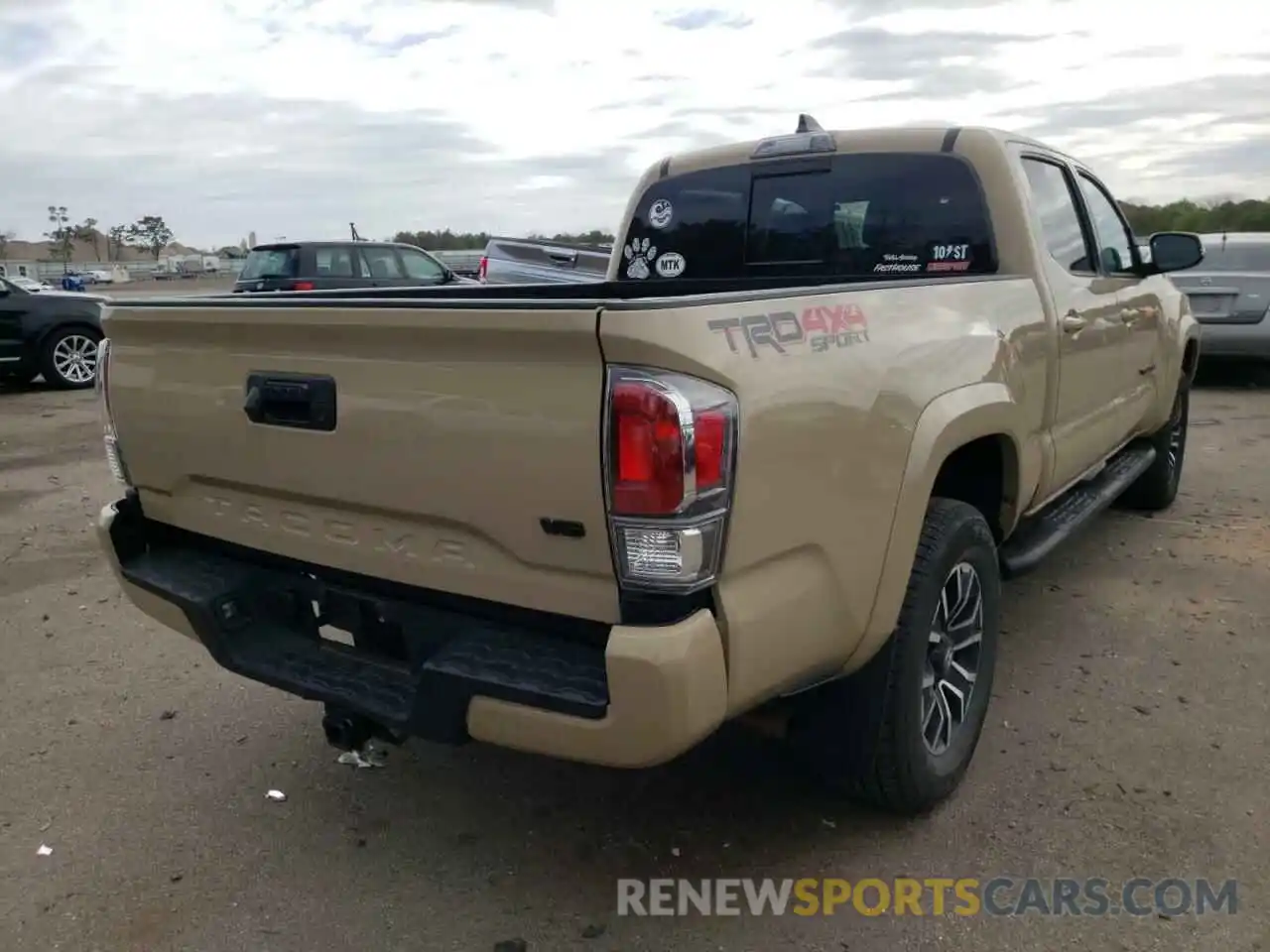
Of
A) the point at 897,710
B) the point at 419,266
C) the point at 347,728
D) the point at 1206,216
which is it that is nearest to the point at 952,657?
the point at 897,710

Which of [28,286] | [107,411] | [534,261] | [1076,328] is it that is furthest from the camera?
[28,286]

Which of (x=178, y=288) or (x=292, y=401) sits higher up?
(x=292, y=401)

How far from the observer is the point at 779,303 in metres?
2.34

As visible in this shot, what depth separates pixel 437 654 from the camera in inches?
96.3

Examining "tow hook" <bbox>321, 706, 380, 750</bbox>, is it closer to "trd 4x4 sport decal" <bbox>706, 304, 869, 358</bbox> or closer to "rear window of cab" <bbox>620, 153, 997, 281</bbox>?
"trd 4x4 sport decal" <bbox>706, 304, 869, 358</bbox>

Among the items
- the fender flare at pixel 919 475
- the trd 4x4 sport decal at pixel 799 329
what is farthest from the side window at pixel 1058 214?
the trd 4x4 sport decal at pixel 799 329

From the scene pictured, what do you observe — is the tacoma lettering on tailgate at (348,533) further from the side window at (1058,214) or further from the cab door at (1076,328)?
the side window at (1058,214)

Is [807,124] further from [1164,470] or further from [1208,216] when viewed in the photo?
[1208,216]

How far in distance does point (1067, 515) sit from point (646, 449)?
2.77 metres

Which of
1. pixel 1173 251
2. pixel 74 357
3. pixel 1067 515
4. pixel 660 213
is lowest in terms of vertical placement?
pixel 1067 515

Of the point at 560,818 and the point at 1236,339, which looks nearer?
the point at 560,818

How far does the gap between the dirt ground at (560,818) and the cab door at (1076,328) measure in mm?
830

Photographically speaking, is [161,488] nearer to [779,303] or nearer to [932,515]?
[779,303]

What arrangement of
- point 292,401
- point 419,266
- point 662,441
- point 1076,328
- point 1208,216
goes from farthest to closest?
1. point 1208,216
2. point 419,266
3. point 1076,328
4. point 292,401
5. point 662,441
